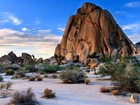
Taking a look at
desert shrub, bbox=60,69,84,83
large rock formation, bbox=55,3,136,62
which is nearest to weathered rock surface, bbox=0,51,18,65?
large rock formation, bbox=55,3,136,62

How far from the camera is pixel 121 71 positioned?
14.3 m

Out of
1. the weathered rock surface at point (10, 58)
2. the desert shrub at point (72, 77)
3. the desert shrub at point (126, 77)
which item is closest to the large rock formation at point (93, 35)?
the weathered rock surface at point (10, 58)

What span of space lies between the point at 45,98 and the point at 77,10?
74.6 metres

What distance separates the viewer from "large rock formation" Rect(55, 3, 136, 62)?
7044cm

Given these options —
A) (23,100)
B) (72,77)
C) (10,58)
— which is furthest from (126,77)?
(10,58)

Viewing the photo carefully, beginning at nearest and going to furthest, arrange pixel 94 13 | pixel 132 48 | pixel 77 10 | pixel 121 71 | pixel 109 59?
pixel 121 71 < pixel 109 59 < pixel 132 48 < pixel 94 13 < pixel 77 10

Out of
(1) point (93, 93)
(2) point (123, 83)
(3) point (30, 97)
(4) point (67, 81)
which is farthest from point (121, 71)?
(3) point (30, 97)

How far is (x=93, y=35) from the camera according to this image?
74562mm

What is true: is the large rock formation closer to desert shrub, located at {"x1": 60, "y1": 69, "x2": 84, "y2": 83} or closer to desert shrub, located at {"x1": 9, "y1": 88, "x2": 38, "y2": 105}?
desert shrub, located at {"x1": 60, "y1": 69, "x2": 84, "y2": 83}

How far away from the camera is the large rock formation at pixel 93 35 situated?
7044 centimetres

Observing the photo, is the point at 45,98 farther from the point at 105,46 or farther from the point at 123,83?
the point at 105,46

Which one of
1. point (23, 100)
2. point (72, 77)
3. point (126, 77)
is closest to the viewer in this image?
point (23, 100)

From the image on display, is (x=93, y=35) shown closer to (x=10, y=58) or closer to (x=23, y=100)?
(x=10, y=58)

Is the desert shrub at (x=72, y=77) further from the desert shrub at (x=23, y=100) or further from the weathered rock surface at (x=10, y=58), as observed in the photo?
the weathered rock surface at (x=10, y=58)
